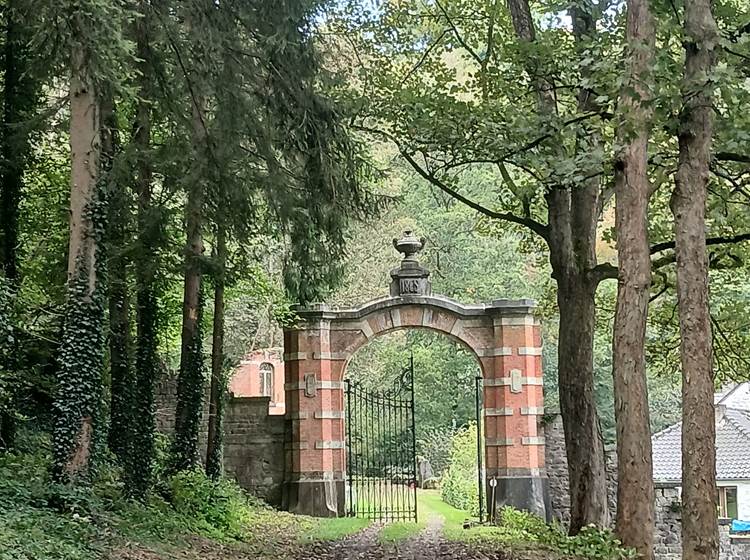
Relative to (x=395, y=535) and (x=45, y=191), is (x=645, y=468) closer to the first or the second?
(x=395, y=535)

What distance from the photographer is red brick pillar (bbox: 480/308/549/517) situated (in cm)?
1574

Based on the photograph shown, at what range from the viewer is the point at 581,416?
11.1 m

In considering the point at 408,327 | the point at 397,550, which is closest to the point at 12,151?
the point at 397,550

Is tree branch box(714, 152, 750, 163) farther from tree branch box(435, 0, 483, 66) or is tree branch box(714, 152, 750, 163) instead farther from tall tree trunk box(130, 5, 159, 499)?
tall tree trunk box(130, 5, 159, 499)

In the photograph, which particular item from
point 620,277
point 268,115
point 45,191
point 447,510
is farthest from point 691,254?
point 447,510

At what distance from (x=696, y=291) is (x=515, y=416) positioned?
355 inches

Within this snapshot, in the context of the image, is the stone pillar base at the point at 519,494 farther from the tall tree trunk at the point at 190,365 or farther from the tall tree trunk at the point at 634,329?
the tall tree trunk at the point at 634,329

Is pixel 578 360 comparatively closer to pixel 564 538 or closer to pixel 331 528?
pixel 564 538

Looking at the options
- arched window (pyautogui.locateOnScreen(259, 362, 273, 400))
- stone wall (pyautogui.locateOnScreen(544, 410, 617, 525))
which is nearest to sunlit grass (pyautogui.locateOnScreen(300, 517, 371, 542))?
stone wall (pyautogui.locateOnScreen(544, 410, 617, 525))

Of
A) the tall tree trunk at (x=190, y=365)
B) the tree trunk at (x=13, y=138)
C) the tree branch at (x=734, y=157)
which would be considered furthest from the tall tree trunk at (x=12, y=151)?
the tree branch at (x=734, y=157)

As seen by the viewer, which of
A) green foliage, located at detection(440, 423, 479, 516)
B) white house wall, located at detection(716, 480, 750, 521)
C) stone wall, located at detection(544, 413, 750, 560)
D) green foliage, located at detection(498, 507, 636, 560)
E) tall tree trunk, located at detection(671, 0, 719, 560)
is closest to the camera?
tall tree trunk, located at detection(671, 0, 719, 560)

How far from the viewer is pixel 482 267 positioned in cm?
2752

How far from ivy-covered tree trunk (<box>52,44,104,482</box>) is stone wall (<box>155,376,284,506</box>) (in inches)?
290

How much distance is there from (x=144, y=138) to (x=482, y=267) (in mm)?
17216
